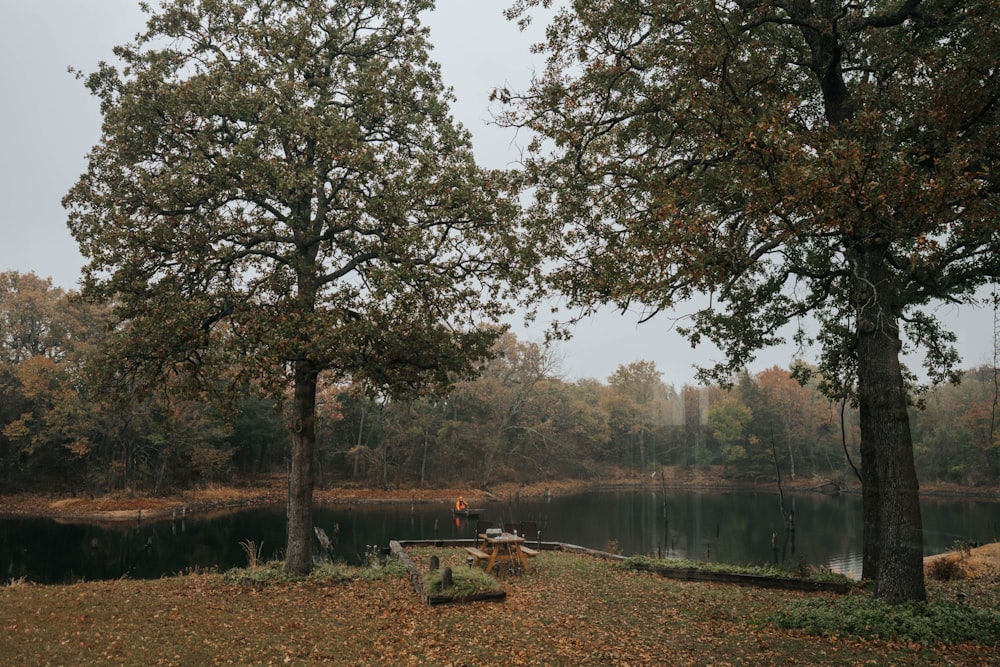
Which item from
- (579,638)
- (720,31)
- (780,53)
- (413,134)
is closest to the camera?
(579,638)

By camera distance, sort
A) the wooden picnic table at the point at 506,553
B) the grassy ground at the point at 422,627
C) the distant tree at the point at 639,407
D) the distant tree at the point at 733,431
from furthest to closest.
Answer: the distant tree at the point at 639,407
the distant tree at the point at 733,431
the wooden picnic table at the point at 506,553
the grassy ground at the point at 422,627

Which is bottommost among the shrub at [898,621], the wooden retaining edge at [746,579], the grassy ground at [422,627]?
the wooden retaining edge at [746,579]

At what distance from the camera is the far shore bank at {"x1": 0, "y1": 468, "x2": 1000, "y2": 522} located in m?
39.2

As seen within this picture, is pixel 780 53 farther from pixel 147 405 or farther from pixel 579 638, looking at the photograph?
pixel 147 405

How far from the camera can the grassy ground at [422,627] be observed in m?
7.73

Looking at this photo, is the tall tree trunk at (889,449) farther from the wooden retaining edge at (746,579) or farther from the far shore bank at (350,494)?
the far shore bank at (350,494)

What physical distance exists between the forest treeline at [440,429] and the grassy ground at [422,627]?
428 cm

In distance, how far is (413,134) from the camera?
1537 cm

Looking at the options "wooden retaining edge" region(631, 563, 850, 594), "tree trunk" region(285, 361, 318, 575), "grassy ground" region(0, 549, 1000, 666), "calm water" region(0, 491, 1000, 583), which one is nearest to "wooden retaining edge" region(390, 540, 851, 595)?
"wooden retaining edge" region(631, 563, 850, 594)

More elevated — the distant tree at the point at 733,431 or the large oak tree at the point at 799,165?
the large oak tree at the point at 799,165

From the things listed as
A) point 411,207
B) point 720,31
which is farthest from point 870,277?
point 411,207

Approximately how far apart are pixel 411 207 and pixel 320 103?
3.38 meters

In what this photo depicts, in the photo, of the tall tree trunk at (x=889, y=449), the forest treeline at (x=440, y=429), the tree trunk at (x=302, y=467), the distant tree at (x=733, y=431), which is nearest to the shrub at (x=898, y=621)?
the tall tree trunk at (x=889, y=449)

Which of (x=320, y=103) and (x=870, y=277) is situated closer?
(x=870, y=277)
